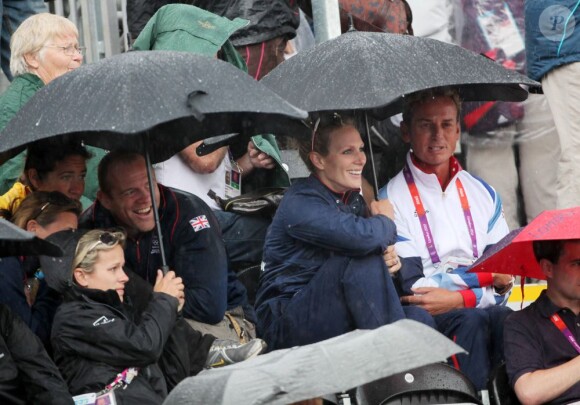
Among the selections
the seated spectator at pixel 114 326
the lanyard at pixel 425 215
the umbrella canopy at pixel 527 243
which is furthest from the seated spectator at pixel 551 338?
the seated spectator at pixel 114 326

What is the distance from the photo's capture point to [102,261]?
22.6 ft

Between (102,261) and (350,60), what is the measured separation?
1740mm

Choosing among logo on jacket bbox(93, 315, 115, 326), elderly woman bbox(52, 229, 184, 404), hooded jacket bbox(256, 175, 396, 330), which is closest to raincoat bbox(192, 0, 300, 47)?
hooded jacket bbox(256, 175, 396, 330)

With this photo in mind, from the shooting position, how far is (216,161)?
8898 mm

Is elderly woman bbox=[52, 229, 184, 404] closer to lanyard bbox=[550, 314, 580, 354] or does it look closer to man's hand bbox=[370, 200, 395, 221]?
man's hand bbox=[370, 200, 395, 221]

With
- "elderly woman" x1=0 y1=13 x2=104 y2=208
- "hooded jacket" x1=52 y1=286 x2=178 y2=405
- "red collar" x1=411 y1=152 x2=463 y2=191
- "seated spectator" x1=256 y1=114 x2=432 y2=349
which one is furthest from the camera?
"elderly woman" x1=0 y1=13 x2=104 y2=208

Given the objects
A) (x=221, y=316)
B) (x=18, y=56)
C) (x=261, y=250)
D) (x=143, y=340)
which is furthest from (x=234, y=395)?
(x=18, y=56)

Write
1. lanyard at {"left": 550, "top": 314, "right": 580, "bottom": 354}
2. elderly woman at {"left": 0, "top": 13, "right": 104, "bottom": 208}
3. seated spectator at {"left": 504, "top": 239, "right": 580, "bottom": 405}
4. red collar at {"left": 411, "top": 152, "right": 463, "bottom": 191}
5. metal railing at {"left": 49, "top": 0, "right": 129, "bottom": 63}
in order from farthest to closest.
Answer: metal railing at {"left": 49, "top": 0, "right": 129, "bottom": 63}, elderly woman at {"left": 0, "top": 13, "right": 104, "bottom": 208}, red collar at {"left": 411, "top": 152, "right": 463, "bottom": 191}, lanyard at {"left": 550, "top": 314, "right": 580, "bottom": 354}, seated spectator at {"left": 504, "top": 239, "right": 580, "bottom": 405}

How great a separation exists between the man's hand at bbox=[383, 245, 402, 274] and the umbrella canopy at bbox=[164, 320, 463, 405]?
1.97 meters

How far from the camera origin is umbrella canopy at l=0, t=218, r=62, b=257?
5923 millimetres

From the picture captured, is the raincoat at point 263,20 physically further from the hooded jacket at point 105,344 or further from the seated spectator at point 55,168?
the hooded jacket at point 105,344

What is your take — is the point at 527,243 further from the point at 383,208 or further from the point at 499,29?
the point at 499,29

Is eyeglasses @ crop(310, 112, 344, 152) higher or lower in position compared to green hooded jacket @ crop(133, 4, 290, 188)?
lower

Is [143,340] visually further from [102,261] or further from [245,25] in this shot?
[245,25]
